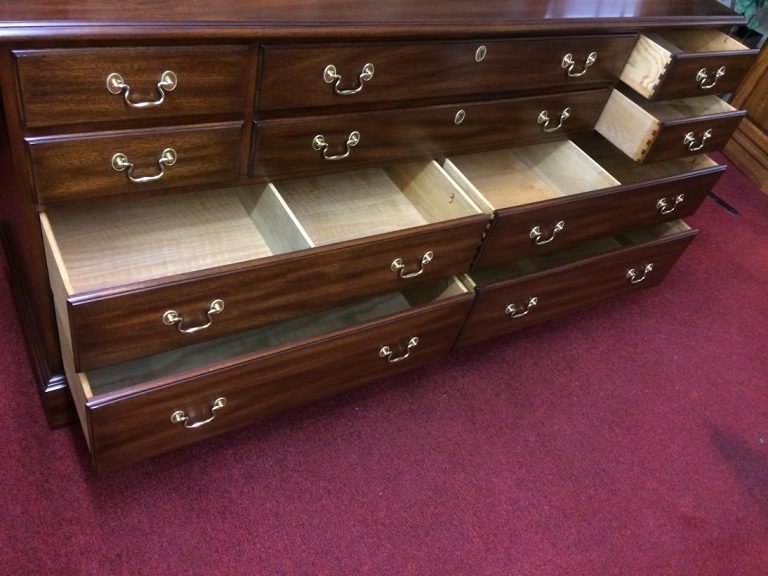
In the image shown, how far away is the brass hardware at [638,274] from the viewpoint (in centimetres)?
161

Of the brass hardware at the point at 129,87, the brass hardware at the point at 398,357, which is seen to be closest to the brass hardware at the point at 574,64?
the brass hardware at the point at 398,357

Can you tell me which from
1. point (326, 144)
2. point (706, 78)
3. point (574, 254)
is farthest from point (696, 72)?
point (326, 144)

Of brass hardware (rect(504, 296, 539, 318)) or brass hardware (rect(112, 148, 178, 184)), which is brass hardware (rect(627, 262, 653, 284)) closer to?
brass hardware (rect(504, 296, 539, 318))

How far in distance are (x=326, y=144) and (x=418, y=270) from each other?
280mm

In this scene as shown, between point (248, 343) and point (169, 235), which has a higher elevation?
point (169, 235)

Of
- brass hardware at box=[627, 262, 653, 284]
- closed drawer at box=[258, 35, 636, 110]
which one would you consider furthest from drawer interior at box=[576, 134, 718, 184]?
closed drawer at box=[258, 35, 636, 110]

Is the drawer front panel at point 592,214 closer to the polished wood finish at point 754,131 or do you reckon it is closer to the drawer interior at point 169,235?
the drawer interior at point 169,235

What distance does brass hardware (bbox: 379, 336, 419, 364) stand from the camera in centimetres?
124

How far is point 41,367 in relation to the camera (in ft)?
3.89

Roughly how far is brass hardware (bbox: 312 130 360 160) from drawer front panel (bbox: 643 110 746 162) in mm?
672

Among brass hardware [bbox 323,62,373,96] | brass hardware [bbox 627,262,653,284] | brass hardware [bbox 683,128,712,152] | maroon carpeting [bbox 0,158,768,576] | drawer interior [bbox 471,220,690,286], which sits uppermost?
brass hardware [bbox 323,62,373,96]

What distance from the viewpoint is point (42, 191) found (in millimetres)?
877

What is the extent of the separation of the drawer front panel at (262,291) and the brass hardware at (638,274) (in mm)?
552

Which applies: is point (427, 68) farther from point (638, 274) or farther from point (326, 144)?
point (638, 274)
